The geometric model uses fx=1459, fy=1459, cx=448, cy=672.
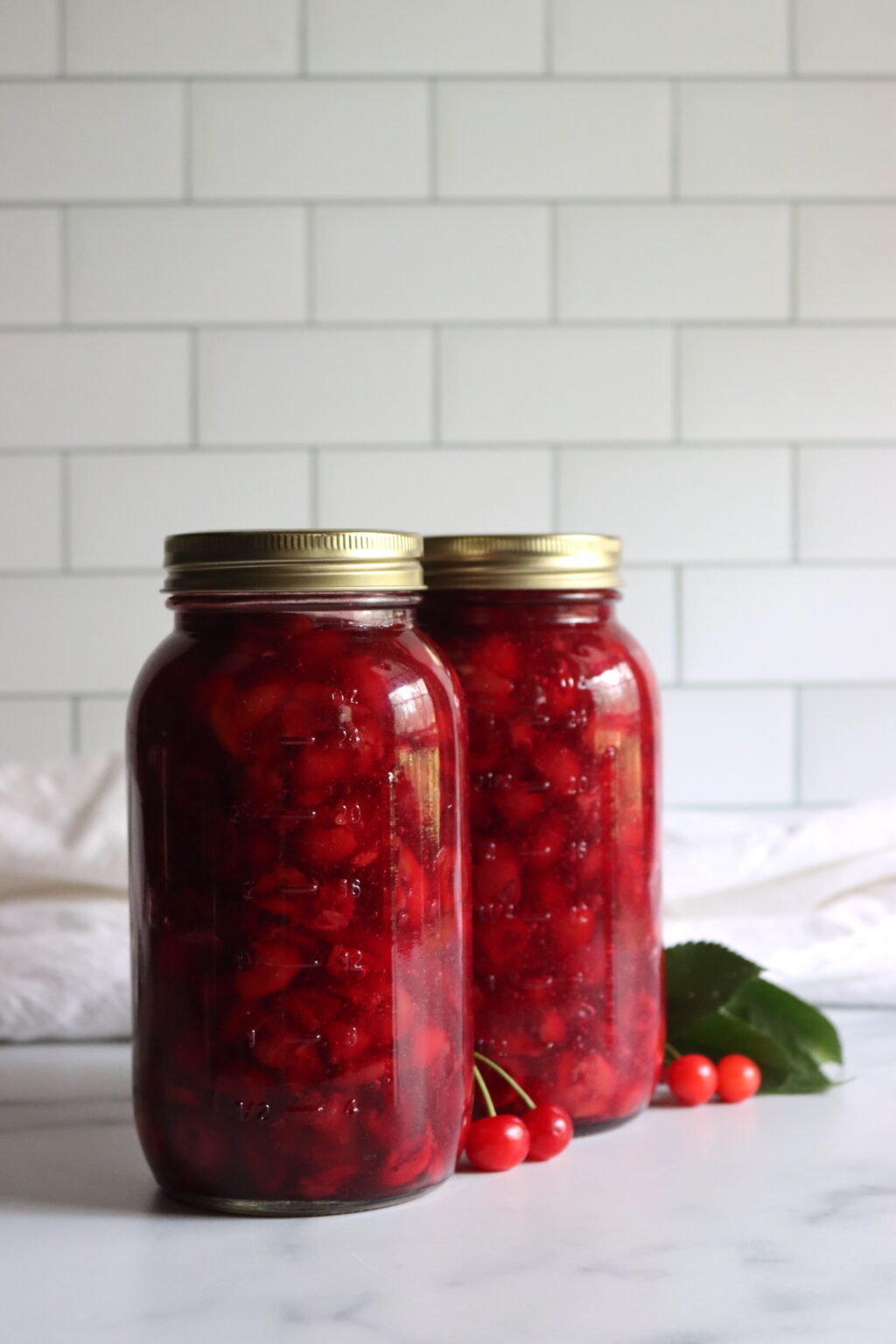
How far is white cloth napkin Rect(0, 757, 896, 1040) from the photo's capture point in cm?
92

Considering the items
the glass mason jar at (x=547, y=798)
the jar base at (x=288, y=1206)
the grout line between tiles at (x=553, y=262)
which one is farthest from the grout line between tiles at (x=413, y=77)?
the jar base at (x=288, y=1206)

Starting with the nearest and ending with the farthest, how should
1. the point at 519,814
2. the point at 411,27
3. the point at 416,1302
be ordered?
the point at 416,1302, the point at 519,814, the point at 411,27

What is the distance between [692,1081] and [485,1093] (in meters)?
0.15

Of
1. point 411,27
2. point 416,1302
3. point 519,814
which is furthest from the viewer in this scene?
point 411,27

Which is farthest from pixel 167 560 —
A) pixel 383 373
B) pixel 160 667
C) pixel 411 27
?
pixel 411 27

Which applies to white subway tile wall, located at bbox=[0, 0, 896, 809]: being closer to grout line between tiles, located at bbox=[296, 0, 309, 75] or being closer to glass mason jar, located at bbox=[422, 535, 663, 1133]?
grout line between tiles, located at bbox=[296, 0, 309, 75]

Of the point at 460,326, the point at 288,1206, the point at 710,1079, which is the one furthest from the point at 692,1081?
the point at 460,326

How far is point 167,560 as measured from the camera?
1.95ft

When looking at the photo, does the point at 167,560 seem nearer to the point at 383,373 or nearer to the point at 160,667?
the point at 160,667

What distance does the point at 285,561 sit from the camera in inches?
22.4

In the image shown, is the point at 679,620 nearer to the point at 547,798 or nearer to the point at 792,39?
the point at 792,39

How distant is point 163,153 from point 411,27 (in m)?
0.26

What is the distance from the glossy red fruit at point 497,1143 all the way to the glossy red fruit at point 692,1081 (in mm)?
132

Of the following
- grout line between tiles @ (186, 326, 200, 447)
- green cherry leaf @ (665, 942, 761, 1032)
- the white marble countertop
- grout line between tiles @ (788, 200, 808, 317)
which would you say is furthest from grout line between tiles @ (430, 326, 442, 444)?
the white marble countertop
